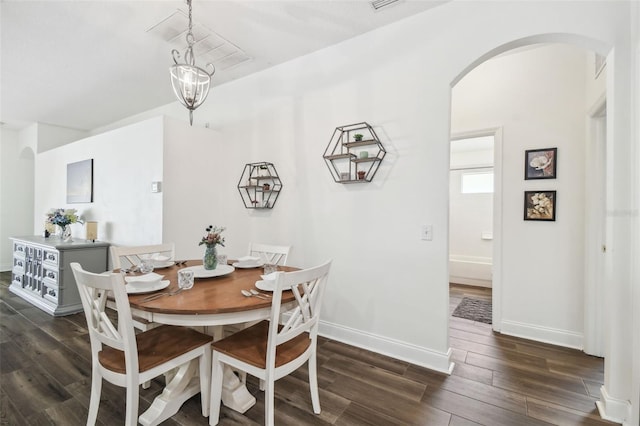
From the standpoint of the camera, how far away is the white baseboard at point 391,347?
7.32ft

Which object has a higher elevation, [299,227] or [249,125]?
[249,125]

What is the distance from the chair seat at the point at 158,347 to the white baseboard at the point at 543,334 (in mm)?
2927

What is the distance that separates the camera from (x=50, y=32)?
104 inches

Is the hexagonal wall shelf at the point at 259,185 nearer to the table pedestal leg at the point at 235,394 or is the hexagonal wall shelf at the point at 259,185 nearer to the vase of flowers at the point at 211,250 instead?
the vase of flowers at the point at 211,250

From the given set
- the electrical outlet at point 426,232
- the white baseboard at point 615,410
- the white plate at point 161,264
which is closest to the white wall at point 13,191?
the white plate at point 161,264

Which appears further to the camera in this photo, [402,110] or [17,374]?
[402,110]

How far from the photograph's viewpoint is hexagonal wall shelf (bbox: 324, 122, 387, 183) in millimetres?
2545

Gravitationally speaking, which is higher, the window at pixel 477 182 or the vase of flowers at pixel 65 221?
the window at pixel 477 182

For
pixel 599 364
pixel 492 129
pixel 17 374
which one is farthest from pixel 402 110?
pixel 17 374

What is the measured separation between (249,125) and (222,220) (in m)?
1.30

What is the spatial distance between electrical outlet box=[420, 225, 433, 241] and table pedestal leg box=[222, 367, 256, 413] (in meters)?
1.72

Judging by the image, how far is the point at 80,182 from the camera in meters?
4.32

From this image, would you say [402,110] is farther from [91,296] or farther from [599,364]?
[599,364]

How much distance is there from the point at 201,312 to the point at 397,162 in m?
1.91
